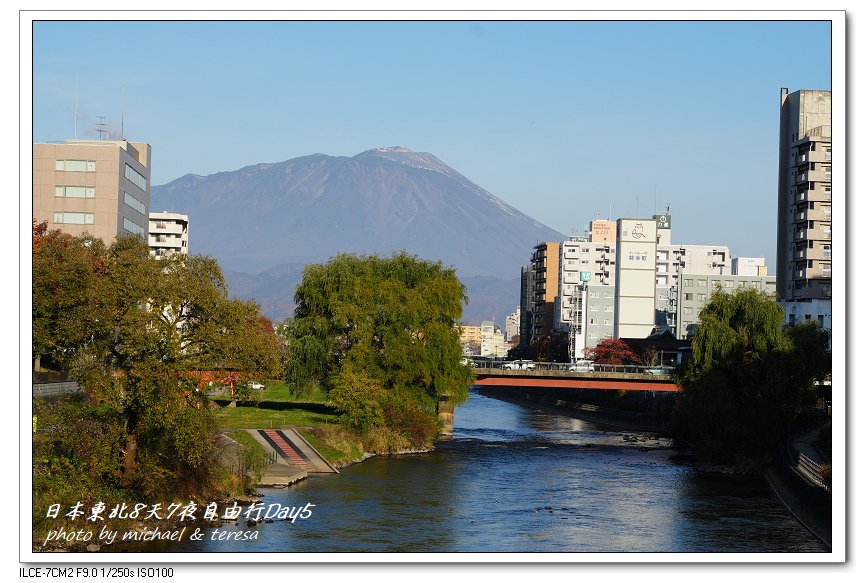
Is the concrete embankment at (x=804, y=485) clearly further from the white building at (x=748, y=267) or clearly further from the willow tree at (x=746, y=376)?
the white building at (x=748, y=267)

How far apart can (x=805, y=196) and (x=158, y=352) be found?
246ft

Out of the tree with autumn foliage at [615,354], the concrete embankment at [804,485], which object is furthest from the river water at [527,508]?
the tree with autumn foliage at [615,354]

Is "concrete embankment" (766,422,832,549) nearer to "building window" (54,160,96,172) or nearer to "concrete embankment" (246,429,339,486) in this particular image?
"concrete embankment" (246,429,339,486)

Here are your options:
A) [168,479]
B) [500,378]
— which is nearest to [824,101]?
[500,378]

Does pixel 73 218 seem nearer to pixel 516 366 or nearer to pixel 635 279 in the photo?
pixel 516 366

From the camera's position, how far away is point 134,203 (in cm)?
10525

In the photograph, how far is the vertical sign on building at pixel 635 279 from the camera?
6201 inches

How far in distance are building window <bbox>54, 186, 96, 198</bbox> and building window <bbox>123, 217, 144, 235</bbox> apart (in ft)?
14.8

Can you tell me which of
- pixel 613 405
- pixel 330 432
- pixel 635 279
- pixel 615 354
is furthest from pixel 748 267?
pixel 330 432

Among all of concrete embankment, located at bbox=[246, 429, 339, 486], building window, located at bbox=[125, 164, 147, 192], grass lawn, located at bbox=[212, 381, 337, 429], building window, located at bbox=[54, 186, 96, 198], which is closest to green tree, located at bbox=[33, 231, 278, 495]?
concrete embankment, located at bbox=[246, 429, 339, 486]

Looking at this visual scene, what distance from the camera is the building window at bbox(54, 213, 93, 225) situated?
97.2 meters
